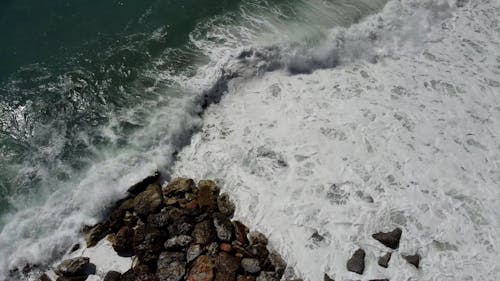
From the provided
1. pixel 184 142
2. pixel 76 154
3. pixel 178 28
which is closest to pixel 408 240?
pixel 184 142

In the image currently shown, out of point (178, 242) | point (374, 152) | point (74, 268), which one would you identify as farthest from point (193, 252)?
point (374, 152)

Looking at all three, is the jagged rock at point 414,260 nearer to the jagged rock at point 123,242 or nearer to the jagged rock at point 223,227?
the jagged rock at point 223,227

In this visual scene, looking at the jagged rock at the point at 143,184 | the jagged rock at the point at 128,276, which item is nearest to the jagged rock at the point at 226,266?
the jagged rock at the point at 128,276

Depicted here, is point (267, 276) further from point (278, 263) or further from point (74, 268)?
point (74, 268)

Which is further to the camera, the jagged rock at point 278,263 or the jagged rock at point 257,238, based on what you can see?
the jagged rock at point 257,238

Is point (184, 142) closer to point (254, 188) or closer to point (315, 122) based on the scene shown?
point (254, 188)

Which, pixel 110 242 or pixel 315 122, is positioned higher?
pixel 315 122

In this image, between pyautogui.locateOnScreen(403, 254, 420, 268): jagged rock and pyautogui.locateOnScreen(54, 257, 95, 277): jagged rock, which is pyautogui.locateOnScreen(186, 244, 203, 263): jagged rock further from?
pyautogui.locateOnScreen(403, 254, 420, 268): jagged rock
